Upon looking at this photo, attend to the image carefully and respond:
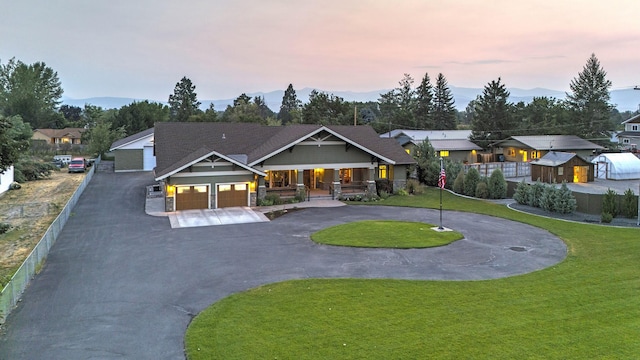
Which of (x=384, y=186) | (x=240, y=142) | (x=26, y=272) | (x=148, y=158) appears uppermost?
(x=240, y=142)

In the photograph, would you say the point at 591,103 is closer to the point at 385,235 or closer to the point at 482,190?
the point at 482,190

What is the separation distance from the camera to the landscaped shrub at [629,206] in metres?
26.0

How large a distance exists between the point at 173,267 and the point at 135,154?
36216 millimetres

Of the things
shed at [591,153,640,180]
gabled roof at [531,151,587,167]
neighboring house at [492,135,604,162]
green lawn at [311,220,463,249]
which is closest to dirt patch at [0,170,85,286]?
green lawn at [311,220,463,249]

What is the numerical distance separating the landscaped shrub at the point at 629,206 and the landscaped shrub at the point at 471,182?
10.5 metres

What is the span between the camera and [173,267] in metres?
17.2

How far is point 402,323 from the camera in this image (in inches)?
463

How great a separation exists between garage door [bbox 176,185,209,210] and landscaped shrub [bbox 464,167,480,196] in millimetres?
20171

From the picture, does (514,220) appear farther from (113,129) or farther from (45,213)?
(113,129)

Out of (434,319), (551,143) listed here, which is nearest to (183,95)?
(551,143)

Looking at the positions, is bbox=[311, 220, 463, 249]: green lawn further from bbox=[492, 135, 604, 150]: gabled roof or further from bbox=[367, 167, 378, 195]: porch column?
bbox=[492, 135, 604, 150]: gabled roof

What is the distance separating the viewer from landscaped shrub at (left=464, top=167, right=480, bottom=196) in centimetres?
3525

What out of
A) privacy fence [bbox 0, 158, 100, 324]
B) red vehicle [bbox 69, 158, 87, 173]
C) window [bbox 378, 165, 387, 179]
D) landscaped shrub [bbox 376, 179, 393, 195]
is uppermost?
red vehicle [bbox 69, 158, 87, 173]

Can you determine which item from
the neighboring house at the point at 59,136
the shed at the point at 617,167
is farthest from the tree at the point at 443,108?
the neighboring house at the point at 59,136
